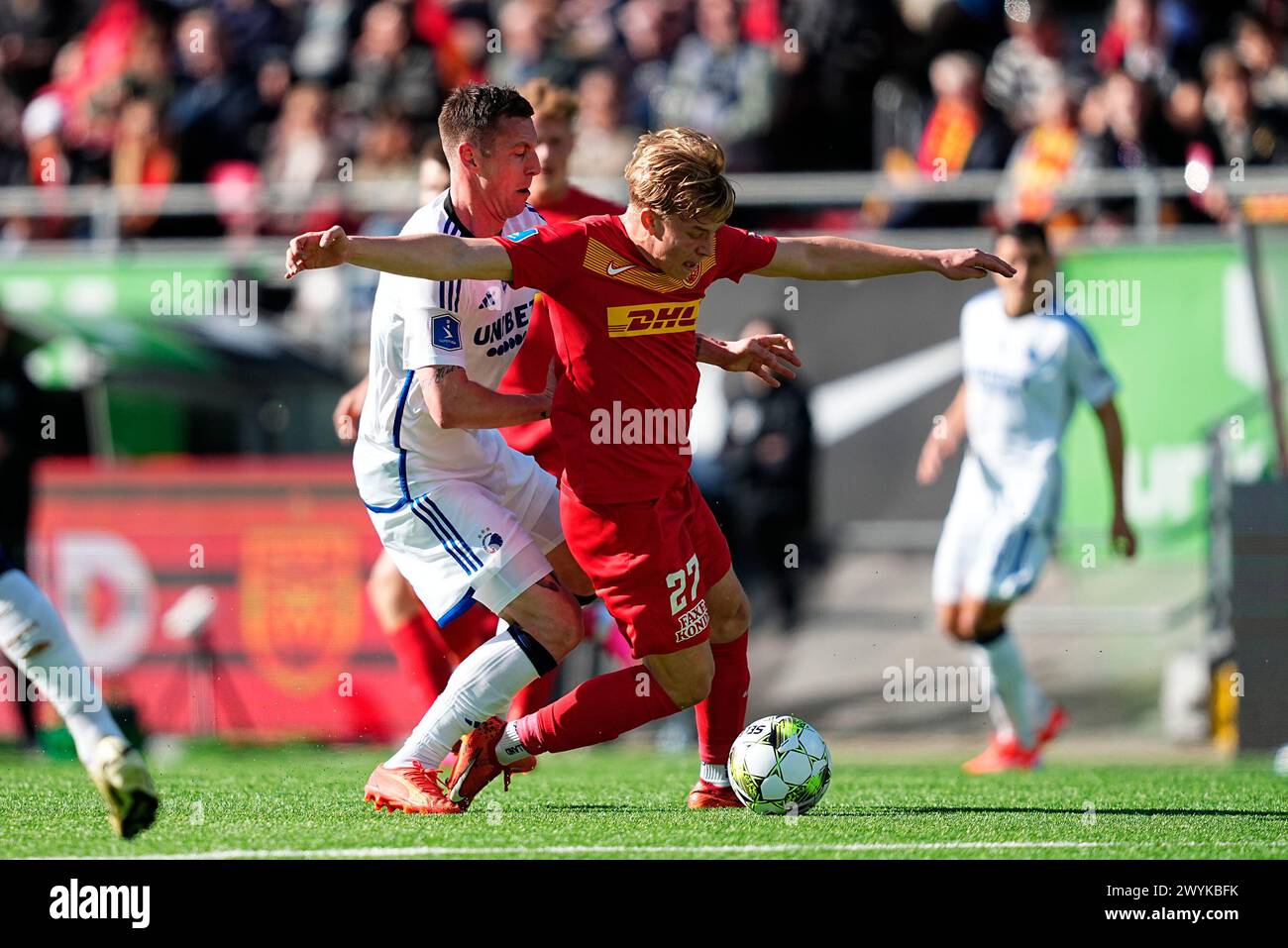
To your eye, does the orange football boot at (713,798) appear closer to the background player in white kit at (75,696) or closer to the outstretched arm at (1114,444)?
the background player in white kit at (75,696)

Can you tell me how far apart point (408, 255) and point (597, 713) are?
1.80 metres

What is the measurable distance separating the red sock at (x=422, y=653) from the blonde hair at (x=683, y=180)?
2718 mm

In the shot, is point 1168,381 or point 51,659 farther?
point 1168,381

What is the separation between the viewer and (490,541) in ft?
21.4

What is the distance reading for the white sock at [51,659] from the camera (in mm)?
5641

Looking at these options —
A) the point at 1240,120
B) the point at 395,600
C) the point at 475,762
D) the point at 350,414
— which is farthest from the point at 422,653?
the point at 1240,120

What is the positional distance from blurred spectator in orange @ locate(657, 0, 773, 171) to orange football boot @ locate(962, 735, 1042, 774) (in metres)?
4.81

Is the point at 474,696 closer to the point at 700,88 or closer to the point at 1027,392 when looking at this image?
the point at 1027,392

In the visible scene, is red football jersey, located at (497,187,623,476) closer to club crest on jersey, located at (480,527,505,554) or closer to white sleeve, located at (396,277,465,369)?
club crest on jersey, located at (480,527,505,554)

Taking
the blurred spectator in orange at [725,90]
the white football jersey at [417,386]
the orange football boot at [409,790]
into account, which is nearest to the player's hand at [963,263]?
the white football jersey at [417,386]

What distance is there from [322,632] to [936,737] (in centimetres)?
387

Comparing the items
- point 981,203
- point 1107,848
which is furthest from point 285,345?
point 1107,848

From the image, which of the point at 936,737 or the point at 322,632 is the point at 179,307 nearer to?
the point at 322,632
